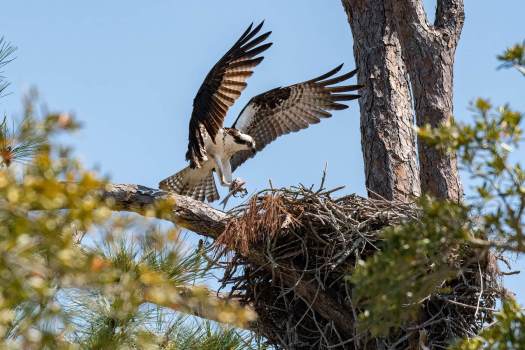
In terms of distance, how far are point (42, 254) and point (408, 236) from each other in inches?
50.3

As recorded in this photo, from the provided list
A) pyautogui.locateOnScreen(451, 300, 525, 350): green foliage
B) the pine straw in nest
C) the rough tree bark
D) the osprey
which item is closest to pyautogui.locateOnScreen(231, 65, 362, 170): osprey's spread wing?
the osprey

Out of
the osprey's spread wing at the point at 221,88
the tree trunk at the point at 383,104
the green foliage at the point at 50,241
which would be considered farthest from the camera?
the osprey's spread wing at the point at 221,88

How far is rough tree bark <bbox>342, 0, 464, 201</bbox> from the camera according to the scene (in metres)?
7.25

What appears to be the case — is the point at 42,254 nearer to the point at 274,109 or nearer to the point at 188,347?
the point at 188,347

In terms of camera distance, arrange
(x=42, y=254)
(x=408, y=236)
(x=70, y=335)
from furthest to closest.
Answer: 1. (x=70, y=335)
2. (x=408, y=236)
3. (x=42, y=254)

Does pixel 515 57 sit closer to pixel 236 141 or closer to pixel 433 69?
pixel 433 69

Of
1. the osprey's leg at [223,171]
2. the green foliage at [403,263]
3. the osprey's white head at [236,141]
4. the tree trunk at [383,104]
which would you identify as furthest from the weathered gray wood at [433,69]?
the green foliage at [403,263]

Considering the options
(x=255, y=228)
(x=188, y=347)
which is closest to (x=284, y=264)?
(x=255, y=228)

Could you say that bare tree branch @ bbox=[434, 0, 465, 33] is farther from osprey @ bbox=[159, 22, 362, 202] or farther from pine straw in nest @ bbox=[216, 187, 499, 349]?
pine straw in nest @ bbox=[216, 187, 499, 349]

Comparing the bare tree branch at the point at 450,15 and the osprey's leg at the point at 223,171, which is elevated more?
the bare tree branch at the point at 450,15

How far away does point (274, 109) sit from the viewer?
8984 mm

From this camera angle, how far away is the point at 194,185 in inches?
383

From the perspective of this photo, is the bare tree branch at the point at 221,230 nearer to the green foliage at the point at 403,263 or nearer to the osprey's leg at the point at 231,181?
the osprey's leg at the point at 231,181

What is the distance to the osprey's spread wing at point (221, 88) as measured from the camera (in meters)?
8.31
